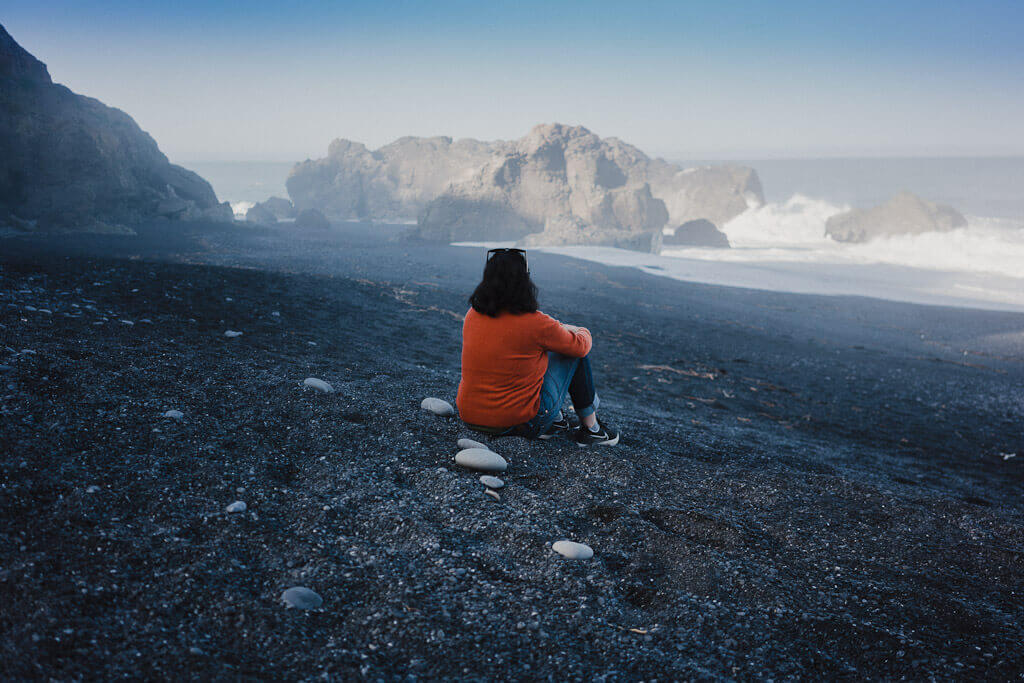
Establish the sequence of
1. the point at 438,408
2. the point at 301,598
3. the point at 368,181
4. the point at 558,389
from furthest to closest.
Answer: the point at 368,181
the point at 438,408
the point at 558,389
the point at 301,598

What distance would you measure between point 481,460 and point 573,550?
84 cm

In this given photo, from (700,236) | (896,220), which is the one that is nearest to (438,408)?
(700,236)

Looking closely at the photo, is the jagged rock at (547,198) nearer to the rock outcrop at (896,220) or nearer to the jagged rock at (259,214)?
the jagged rock at (259,214)

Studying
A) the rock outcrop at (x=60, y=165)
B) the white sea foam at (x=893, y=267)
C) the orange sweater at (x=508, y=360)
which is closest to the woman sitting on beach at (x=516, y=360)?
the orange sweater at (x=508, y=360)

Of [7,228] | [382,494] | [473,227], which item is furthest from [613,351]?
[473,227]

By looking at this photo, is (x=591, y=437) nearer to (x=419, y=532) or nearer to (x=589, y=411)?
(x=589, y=411)

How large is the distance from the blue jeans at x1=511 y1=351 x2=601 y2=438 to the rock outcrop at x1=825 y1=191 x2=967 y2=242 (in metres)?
49.8

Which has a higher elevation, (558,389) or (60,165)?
(60,165)

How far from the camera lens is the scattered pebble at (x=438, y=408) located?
3963 millimetres

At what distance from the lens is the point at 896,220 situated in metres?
45.9

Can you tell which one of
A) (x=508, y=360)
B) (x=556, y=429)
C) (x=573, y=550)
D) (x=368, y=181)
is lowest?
(x=573, y=550)

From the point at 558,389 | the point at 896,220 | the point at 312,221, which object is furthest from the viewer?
the point at 896,220

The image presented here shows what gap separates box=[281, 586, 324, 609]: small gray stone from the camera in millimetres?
1870

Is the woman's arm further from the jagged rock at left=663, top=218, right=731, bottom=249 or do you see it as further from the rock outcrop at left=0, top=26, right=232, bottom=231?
the jagged rock at left=663, top=218, right=731, bottom=249
